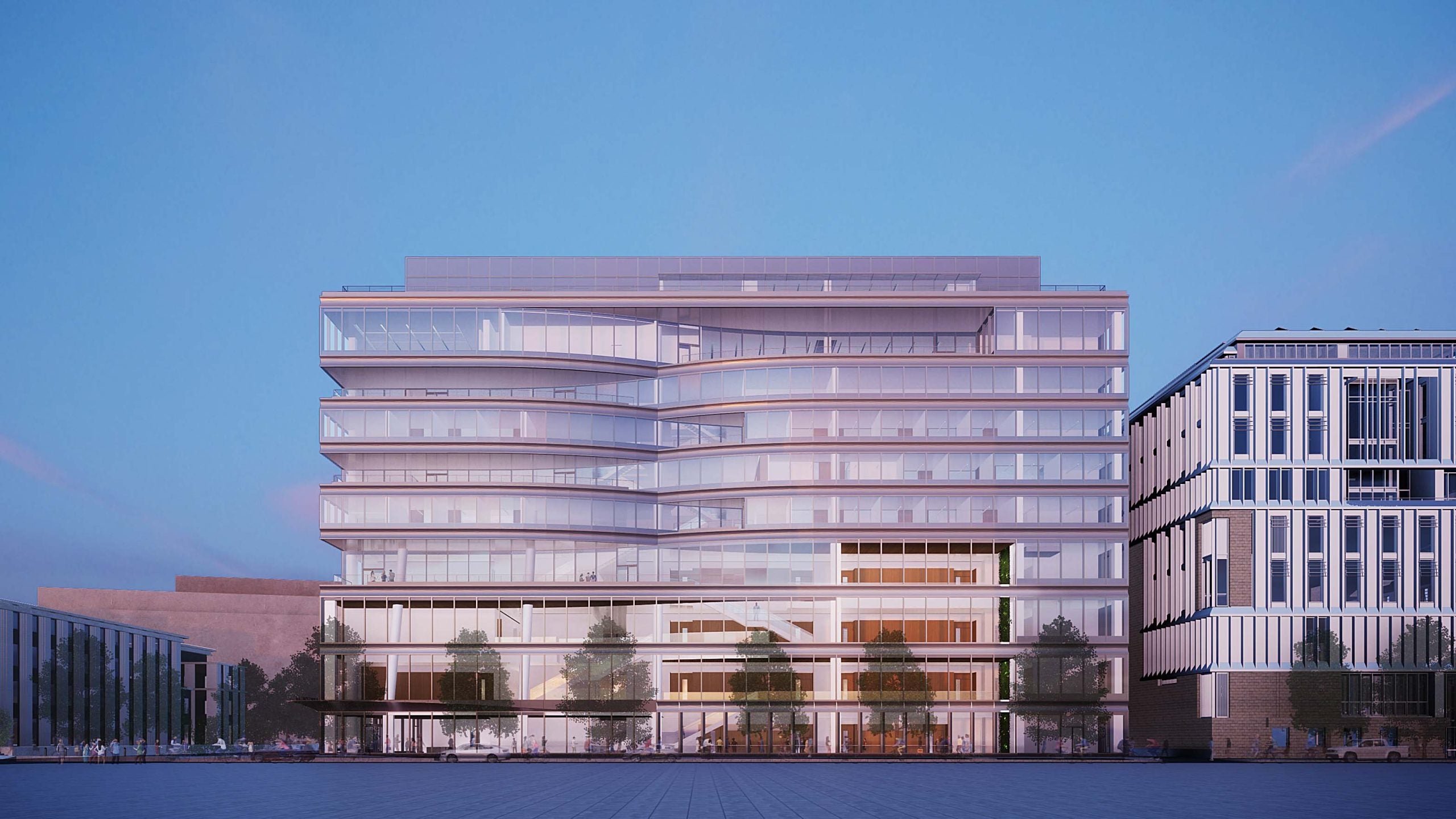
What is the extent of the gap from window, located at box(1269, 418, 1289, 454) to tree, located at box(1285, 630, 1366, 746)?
11.5 metres

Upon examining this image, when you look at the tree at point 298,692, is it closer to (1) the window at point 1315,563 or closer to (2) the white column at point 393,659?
(2) the white column at point 393,659

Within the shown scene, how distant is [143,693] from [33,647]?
28.1 m

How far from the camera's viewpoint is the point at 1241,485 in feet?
338

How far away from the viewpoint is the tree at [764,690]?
111 meters

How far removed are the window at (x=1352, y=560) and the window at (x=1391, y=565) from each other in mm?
1432

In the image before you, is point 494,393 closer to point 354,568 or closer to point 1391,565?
point 354,568

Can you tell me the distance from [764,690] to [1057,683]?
19666 millimetres

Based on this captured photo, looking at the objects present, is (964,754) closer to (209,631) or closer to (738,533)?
(738,533)

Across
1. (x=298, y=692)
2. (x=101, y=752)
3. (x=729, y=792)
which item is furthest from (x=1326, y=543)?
(x=298, y=692)

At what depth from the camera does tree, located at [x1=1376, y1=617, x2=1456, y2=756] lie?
100812 mm

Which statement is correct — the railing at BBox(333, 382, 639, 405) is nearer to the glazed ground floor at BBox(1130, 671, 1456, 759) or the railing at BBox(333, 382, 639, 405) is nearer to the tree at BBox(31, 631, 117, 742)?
the tree at BBox(31, 631, 117, 742)

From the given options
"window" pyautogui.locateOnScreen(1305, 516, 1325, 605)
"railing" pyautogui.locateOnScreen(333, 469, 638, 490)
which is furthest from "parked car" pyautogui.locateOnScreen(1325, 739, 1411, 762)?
"railing" pyautogui.locateOnScreen(333, 469, 638, 490)

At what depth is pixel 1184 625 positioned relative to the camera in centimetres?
10744

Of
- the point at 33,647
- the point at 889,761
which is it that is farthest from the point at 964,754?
the point at 33,647
